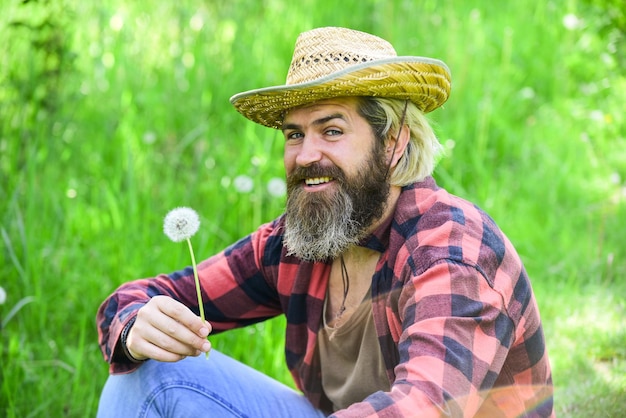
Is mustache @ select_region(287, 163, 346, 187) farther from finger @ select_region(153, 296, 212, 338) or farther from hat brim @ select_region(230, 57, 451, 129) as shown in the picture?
finger @ select_region(153, 296, 212, 338)

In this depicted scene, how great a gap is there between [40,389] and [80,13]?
2900mm

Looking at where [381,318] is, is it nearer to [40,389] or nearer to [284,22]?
[40,389]

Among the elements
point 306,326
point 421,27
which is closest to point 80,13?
point 421,27

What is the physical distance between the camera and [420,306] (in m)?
1.89

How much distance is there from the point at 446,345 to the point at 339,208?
65cm

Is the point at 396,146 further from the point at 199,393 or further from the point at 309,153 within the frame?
the point at 199,393

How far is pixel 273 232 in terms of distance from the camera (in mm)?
2641

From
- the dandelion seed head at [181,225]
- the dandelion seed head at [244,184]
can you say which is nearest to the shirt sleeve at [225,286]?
the dandelion seed head at [181,225]

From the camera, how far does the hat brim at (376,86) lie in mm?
2172

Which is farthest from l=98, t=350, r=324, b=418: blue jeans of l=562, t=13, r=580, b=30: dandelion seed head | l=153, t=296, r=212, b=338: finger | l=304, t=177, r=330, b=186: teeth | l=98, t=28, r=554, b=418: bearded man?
l=562, t=13, r=580, b=30: dandelion seed head

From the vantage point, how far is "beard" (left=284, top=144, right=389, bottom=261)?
2297mm

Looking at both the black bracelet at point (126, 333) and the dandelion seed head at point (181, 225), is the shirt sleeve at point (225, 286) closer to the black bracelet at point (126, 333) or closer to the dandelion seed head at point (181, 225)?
the black bracelet at point (126, 333)

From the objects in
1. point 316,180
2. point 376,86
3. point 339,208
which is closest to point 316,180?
point 316,180

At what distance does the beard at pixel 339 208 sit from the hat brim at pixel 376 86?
0.20m
